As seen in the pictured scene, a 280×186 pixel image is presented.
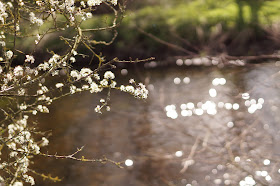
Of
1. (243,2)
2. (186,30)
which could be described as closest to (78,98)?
(186,30)

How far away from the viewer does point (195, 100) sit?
11984mm

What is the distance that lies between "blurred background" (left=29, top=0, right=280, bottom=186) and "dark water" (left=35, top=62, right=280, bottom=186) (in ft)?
0.07

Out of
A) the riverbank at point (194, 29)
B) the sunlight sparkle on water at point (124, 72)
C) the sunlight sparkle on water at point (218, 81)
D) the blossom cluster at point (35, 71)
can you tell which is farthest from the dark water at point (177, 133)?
the riverbank at point (194, 29)

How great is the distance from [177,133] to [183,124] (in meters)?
0.63

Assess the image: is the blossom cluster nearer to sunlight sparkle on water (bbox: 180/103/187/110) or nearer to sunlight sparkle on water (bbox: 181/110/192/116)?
sunlight sparkle on water (bbox: 181/110/192/116)

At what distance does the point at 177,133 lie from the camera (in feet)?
32.4

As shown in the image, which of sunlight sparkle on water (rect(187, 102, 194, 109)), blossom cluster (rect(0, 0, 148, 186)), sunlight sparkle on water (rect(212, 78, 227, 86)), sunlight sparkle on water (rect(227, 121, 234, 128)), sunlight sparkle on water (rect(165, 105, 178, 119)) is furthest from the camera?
sunlight sparkle on water (rect(212, 78, 227, 86))

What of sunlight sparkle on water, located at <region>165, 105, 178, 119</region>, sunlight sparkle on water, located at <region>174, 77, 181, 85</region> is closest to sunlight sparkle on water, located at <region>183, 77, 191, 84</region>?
sunlight sparkle on water, located at <region>174, 77, 181, 85</region>

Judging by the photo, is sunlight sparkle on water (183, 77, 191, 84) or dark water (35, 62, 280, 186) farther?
sunlight sparkle on water (183, 77, 191, 84)

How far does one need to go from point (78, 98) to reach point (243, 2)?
11.1m

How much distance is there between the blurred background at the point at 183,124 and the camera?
794 centimetres

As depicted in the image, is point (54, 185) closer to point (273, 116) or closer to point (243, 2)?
point (273, 116)

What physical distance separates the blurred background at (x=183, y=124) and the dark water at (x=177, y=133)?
0.02 metres

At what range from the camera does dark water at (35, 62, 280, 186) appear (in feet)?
A: 26.6
